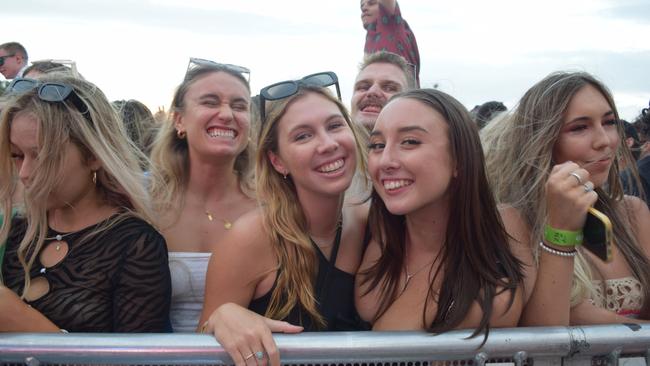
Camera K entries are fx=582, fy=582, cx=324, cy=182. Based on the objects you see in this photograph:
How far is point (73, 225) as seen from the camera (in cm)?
230

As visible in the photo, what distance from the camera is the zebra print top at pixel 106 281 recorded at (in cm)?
208

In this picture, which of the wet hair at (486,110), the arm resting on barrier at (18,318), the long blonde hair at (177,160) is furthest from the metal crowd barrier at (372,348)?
the wet hair at (486,110)

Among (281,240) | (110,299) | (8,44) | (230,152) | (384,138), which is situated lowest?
(110,299)

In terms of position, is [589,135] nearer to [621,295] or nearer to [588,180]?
[588,180]

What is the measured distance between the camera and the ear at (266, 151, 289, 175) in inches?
97.5

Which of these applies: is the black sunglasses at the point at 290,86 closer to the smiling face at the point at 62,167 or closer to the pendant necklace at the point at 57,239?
the smiling face at the point at 62,167

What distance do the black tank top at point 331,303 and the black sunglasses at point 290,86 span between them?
682 mm

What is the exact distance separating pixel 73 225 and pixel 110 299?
37cm

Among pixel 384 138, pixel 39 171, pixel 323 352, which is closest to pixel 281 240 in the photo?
pixel 384 138

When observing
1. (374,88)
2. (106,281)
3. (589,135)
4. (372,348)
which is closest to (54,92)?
(106,281)

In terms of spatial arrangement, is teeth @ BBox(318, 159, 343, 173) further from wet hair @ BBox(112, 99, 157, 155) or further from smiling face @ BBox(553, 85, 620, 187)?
wet hair @ BBox(112, 99, 157, 155)

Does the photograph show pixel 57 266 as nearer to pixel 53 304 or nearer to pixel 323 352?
pixel 53 304

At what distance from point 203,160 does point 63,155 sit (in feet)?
3.13

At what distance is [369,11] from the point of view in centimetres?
517
